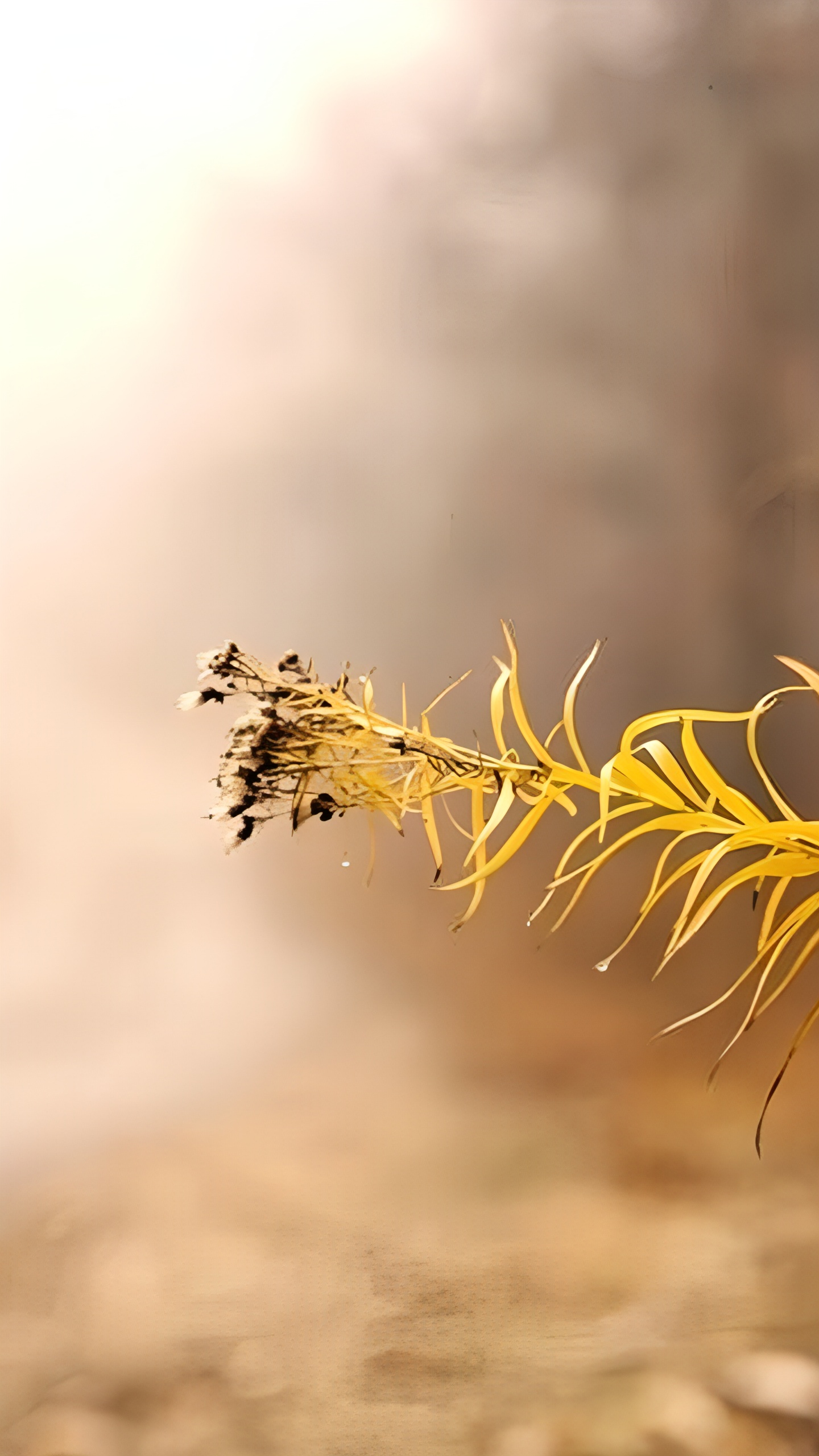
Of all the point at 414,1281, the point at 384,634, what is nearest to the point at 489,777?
the point at 384,634

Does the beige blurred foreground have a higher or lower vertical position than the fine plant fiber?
lower

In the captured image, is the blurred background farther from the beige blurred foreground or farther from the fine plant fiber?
the fine plant fiber

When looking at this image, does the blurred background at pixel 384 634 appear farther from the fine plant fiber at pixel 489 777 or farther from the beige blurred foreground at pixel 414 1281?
the fine plant fiber at pixel 489 777

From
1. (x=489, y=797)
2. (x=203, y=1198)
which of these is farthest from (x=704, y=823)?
(x=203, y=1198)

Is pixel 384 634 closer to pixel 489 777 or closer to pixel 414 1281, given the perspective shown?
pixel 489 777

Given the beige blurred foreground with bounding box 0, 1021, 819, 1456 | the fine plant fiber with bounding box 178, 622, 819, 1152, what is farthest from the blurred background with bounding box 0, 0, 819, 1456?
the fine plant fiber with bounding box 178, 622, 819, 1152

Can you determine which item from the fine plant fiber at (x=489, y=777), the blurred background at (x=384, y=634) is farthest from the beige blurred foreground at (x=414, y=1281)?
the fine plant fiber at (x=489, y=777)

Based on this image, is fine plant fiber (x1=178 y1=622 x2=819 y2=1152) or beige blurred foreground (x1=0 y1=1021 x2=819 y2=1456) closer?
fine plant fiber (x1=178 y1=622 x2=819 y2=1152)
